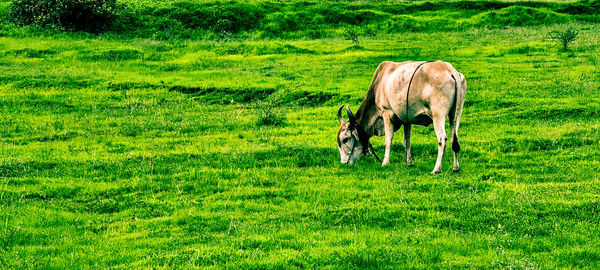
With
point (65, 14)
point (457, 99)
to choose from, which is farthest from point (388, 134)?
point (65, 14)

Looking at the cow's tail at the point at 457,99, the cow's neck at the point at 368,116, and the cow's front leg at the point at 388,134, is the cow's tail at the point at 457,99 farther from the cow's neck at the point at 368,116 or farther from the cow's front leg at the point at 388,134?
the cow's neck at the point at 368,116

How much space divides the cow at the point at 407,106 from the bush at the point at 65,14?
24605 millimetres

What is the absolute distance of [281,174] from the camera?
10914 millimetres

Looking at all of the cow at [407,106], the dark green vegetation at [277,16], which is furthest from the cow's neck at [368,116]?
the dark green vegetation at [277,16]

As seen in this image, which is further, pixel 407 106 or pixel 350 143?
pixel 350 143

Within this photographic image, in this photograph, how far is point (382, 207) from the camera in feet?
28.6

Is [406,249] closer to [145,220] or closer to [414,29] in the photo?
[145,220]

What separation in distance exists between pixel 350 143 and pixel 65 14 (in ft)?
83.1

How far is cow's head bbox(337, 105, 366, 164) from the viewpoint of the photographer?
1184 centimetres

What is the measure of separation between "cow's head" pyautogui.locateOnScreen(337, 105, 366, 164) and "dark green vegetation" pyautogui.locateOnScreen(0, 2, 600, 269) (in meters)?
0.30

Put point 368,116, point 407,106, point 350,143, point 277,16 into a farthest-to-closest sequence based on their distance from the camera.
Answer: point 277,16 < point 368,116 < point 350,143 < point 407,106

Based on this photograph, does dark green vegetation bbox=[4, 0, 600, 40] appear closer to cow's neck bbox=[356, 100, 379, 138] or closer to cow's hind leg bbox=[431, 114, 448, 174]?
cow's neck bbox=[356, 100, 379, 138]

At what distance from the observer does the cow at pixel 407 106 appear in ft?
34.6

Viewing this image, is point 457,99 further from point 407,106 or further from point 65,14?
point 65,14
